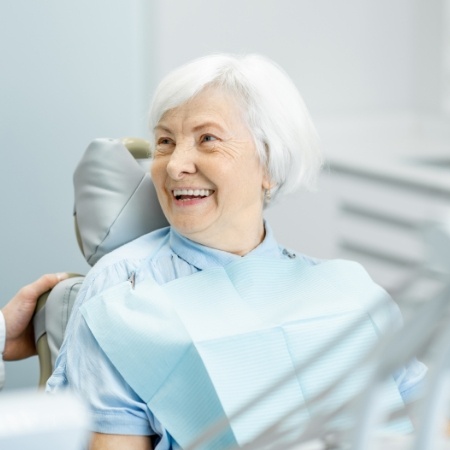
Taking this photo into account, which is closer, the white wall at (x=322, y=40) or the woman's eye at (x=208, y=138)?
the woman's eye at (x=208, y=138)

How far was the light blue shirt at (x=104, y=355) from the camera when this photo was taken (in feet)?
5.06

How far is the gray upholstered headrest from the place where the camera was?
186 centimetres

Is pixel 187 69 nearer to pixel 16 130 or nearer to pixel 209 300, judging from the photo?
pixel 209 300

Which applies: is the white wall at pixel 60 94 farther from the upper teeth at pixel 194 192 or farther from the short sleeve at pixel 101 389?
the short sleeve at pixel 101 389

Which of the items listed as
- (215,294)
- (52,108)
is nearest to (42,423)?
(215,294)

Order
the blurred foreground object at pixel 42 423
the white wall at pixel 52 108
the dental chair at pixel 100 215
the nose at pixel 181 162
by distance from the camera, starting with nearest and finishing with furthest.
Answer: the blurred foreground object at pixel 42 423 < the nose at pixel 181 162 < the dental chair at pixel 100 215 < the white wall at pixel 52 108

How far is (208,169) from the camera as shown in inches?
66.5

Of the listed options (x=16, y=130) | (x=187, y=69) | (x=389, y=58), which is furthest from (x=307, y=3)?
(x=187, y=69)

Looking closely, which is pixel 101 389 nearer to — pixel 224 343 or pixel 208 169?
pixel 224 343

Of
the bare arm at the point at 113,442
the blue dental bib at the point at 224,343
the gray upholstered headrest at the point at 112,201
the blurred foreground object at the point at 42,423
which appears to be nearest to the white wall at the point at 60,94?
the gray upholstered headrest at the point at 112,201

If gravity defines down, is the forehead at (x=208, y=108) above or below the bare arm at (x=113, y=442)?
above

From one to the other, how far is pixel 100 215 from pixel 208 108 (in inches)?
12.6

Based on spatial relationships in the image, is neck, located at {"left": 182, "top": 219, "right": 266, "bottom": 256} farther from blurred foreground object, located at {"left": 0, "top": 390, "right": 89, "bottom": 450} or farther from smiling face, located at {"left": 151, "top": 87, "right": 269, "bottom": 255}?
blurred foreground object, located at {"left": 0, "top": 390, "right": 89, "bottom": 450}

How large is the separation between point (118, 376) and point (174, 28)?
5.35 feet
